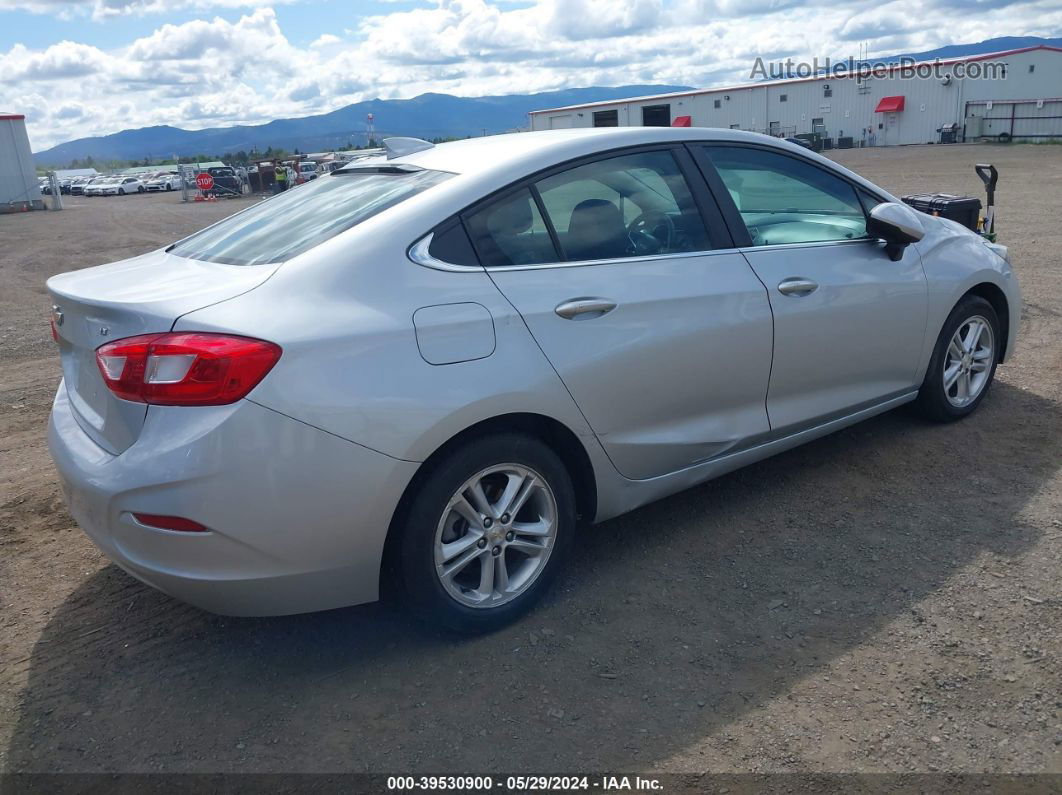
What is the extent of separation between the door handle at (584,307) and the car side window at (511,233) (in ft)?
0.63

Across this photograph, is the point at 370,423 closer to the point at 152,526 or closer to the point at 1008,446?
the point at 152,526

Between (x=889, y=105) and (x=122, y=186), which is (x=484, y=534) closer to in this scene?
(x=889, y=105)

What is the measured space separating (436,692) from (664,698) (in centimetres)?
74

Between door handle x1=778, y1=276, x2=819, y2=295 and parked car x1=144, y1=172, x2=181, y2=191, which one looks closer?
door handle x1=778, y1=276, x2=819, y2=295

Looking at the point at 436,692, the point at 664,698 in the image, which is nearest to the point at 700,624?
the point at 664,698

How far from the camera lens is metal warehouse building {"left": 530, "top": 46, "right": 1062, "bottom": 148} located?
48.9 meters

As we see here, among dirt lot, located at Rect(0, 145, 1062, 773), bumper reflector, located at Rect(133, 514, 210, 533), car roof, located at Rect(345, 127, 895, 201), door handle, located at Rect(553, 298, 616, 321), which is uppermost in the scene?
car roof, located at Rect(345, 127, 895, 201)

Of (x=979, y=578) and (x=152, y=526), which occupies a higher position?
(x=152, y=526)

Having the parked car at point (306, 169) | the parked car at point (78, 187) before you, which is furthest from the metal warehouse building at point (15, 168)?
the parked car at point (78, 187)

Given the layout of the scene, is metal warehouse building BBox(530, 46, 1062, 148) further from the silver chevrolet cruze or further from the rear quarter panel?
the rear quarter panel

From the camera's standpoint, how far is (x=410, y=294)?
292 cm

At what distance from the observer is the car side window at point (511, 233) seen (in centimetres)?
316

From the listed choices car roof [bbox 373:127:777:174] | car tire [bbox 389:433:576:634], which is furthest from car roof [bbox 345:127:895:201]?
car tire [bbox 389:433:576:634]

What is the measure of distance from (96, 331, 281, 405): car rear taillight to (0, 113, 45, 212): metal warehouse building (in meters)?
39.2
